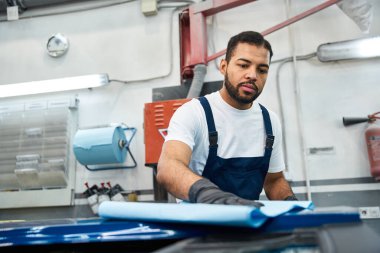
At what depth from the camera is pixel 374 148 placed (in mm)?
1937

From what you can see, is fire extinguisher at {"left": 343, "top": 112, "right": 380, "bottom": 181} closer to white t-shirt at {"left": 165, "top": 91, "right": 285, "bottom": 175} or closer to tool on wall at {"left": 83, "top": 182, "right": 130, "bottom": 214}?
white t-shirt at {"left": 165, "top": 91, "right": 285, "bottom": 175}

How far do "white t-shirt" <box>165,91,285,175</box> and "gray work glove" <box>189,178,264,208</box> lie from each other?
31 cm

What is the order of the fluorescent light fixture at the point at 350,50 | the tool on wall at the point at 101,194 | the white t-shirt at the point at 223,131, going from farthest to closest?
the tool on wall at the point at 101,194, the fluorescent light fixture at the point at 350,50, the white t-shirt at the point at 223,131

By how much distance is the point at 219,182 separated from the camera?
1.23 meters

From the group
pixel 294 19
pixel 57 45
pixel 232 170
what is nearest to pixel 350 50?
pixel 294 19

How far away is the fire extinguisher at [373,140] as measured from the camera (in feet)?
6.29

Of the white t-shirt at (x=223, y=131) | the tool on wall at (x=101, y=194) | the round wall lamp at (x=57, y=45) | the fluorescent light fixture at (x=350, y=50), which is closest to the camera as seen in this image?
the white t-shirt at (x=223, y=131)

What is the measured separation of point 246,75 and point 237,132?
219mm

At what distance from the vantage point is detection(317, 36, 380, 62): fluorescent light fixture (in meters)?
2.05

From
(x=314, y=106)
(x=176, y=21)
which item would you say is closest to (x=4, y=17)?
(x=176, y=21)

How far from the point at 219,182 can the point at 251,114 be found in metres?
0.31

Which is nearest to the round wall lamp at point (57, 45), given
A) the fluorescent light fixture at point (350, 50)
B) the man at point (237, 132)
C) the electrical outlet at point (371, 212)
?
the man at point (237, 132)

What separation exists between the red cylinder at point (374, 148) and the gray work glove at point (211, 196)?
1.48 m

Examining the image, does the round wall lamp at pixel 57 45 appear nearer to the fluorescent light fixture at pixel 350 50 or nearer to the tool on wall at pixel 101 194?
the tool on wall at pixel 101 194
